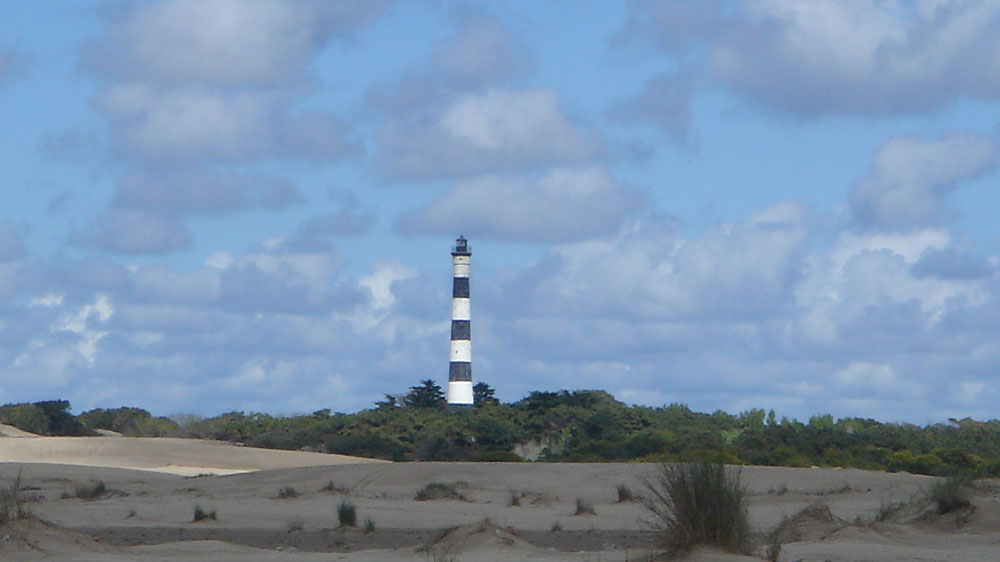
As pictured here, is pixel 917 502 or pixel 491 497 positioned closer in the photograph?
pixel 917 502

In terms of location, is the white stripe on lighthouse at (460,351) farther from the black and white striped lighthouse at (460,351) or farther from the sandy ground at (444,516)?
the sandy ground at (444,516)

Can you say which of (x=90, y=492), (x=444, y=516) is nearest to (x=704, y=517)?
(x=444, y=516)

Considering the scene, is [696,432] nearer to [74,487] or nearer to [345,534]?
[74,487]

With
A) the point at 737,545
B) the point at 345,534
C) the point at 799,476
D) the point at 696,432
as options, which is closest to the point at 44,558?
the point at 345,534

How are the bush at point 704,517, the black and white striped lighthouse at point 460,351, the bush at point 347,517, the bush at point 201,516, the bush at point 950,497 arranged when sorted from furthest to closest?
the black and white striped lighthouse at point 460,351
the bush at point 201,516
the bush at point 347,517
the bush at point 950,497
the bush at point 704,517

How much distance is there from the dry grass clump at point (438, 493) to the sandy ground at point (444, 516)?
0.76ft

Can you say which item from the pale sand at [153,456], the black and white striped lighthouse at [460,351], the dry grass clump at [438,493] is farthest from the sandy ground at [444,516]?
the black and white striped lighthouse at [460,351]

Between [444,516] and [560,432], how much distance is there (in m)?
27.2

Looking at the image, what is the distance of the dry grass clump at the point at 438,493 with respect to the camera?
25875 millimetres

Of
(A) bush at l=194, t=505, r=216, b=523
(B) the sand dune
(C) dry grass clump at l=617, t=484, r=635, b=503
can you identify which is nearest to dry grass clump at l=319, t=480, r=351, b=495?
(C) dry grass clump at l=617, t=484, r=635, b=503

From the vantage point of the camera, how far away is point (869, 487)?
89.6 feet

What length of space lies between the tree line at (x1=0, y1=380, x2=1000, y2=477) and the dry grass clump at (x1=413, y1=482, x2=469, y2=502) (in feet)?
23.9

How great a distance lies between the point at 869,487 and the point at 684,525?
581 inches

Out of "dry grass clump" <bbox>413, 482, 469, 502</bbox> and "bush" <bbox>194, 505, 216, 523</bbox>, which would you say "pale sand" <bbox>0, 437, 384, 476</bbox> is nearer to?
"dry grass clump" <bbox>413, 482, 469, 502</bbox>
